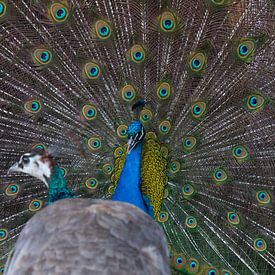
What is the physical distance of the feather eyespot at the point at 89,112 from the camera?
2.60 meters

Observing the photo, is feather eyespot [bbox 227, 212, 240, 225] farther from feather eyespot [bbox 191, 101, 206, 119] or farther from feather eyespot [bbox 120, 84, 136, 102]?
feather eyespot [bbox 120, 84, 136, 102]

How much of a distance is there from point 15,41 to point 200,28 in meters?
0.79

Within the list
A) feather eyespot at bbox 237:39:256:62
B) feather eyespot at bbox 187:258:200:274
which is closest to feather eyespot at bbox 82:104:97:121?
→ feather eyespot at bbox 237:39:256:62

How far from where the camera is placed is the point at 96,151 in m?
2.66

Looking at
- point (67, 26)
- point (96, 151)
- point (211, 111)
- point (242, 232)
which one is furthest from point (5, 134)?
point (242, 232)

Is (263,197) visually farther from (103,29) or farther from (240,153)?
(103,29)

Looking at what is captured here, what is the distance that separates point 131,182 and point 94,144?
0.45m

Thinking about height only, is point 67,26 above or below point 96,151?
above

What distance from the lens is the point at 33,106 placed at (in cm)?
260

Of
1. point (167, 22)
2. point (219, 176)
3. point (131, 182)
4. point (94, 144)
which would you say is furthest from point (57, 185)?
point (219, 176)

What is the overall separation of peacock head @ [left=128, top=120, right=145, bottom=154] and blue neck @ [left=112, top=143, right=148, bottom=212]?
2 cm

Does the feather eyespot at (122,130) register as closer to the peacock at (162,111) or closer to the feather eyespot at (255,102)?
the peacock at (162,111)

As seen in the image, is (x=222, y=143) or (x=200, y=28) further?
(x=222, y=143)

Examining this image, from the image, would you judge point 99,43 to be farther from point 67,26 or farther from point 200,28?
point 200,28
